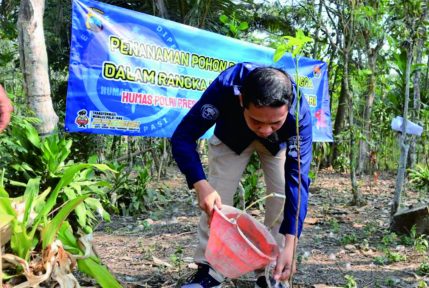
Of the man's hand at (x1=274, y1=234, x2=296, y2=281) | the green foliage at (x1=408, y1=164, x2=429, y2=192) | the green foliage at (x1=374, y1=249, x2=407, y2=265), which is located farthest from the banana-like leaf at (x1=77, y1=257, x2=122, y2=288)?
the green foliage at (x1=408, y1=164, x2=429, y2=192)

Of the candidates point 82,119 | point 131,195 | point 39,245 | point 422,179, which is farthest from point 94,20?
point 422,179

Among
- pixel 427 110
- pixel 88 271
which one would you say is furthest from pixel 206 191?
pixel 427 110

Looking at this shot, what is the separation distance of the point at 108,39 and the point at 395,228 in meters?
3.07

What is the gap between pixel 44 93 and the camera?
3479 millimetres

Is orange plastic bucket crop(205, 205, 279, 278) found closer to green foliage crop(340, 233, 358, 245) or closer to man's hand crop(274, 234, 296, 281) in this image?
man's hand crop(274, 234, 296, 281)

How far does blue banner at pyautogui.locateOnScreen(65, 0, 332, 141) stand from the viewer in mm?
3816

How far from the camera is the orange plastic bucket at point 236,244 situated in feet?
5.88

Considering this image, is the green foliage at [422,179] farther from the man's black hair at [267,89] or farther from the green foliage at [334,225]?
the man's black hair at [267,89]

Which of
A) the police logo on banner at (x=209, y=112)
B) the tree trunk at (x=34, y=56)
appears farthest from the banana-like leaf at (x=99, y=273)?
the tree trunk at (x=34, y=56)

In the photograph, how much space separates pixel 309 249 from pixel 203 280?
1.48m

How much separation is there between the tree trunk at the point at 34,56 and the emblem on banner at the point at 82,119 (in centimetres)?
32

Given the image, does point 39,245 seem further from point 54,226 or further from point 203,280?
point 203,280

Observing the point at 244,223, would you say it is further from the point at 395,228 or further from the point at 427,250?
the point at 395,228

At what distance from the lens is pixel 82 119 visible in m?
3.82
